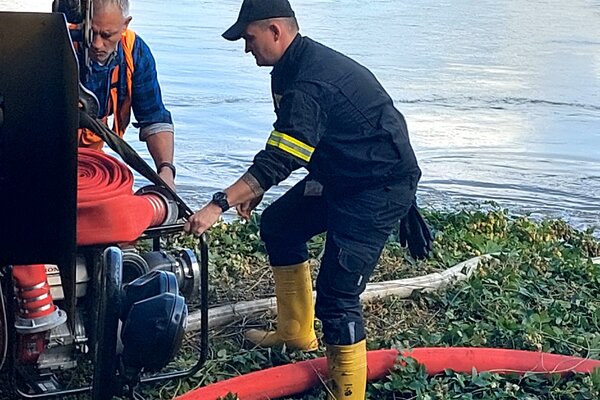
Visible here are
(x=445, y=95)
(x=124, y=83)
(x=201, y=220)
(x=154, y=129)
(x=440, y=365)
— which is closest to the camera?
(x=201, y=220)

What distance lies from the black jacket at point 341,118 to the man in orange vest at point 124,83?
2.14ft

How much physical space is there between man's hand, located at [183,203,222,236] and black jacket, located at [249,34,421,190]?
0.86 ft

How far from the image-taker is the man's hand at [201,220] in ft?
9.93

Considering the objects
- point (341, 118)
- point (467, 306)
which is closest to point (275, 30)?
point (341, 118)

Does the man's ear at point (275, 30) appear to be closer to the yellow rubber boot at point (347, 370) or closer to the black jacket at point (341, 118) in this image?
the black jacket at point (341, 118)

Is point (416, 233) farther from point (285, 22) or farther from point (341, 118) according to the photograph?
point (285, 22)

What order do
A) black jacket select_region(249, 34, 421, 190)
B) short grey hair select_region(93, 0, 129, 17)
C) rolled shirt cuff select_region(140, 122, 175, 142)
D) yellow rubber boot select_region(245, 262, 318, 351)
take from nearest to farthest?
black jacket select_region(249, 34, 421, 190) → short grey hair select_region(93, 0, 129, 17) → yellow rubber boot select_region(245, 262, 318, 351) → rolled shirt cuff select_region(140, 122, 175, 142)

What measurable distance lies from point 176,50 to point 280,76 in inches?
317

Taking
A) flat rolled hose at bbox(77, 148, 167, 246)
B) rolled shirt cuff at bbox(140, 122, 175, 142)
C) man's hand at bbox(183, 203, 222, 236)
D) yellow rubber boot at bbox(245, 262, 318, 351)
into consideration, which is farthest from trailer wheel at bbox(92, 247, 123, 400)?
rolled shirt cuff at bbox(140, 122, 175, 142)

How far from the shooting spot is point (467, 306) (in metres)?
4.57

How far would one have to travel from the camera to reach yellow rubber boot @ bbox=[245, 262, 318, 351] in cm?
402

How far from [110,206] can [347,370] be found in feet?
3.68

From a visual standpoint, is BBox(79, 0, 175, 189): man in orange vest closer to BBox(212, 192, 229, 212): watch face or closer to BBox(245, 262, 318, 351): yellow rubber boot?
BBox(245, 262, 318, 351): yellow rubber boot

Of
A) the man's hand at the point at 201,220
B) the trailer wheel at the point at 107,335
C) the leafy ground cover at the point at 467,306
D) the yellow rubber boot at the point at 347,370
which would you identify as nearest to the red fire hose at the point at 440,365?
the leafy ground cover at the point at 467,306
